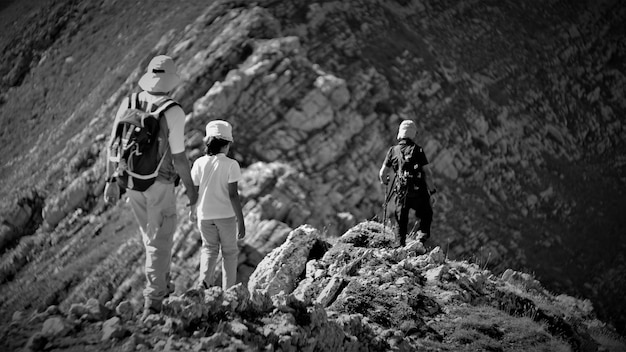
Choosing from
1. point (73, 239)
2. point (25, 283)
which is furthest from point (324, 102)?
point (25, 283)

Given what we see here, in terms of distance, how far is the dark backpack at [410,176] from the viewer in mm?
8750

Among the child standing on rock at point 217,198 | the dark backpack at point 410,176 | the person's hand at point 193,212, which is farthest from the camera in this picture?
the dark backpack at point 410,176

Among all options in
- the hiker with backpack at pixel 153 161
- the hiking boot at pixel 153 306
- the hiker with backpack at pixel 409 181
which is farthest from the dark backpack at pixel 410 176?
the hiking boot at pixel 153 306

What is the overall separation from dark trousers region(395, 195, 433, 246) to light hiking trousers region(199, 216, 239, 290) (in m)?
2.91

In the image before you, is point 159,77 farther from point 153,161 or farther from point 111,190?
point 111,190

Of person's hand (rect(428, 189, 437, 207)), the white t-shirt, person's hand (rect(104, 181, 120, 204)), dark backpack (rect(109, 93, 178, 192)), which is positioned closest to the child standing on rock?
the white t-shirt

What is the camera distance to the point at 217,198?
6.92m

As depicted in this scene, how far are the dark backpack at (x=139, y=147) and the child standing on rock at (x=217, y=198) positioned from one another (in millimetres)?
1110

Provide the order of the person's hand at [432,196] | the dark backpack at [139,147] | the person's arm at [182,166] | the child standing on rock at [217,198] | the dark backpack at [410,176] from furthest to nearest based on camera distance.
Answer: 1. the person's hand at [432,196]
2. the dark backpack at [410,176]
3. the child standing on rock at [217,198]
4. the person's arm at [182,166]
5. the dark backpack at [139,147]

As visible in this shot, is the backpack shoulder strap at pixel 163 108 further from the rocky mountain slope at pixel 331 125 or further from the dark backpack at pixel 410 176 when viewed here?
the rocky mountain slope at pixel 331 125

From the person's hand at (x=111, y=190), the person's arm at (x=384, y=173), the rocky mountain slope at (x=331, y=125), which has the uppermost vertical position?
the person's hand at (x=111, y=190)

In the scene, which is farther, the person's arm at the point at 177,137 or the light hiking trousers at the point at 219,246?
the light hiking trousers at the point at 219,246

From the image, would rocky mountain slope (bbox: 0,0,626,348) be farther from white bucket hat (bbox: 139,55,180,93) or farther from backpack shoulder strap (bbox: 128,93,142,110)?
white bucket hat (bbox: 139,55,180,93)

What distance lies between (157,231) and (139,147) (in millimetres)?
868
